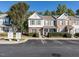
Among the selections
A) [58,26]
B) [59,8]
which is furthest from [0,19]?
[59,8]

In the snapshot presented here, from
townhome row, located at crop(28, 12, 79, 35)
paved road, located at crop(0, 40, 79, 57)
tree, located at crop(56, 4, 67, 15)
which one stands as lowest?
paved road, located at crop(0, 40, 79, 57)

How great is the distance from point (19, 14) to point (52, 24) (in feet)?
33.0

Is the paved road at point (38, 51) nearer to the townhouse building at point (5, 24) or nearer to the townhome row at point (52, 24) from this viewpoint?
the townhome row at point (52, 24)

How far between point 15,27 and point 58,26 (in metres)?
12.0

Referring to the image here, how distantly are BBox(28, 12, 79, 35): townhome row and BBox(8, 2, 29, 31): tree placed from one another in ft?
7.09

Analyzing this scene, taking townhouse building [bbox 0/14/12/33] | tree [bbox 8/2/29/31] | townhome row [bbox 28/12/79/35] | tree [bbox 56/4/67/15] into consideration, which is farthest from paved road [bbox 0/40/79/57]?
tree [bbox 56/4/67/15]

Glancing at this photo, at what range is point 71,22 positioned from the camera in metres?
59.3

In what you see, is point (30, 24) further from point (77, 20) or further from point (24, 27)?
point (77, 20)

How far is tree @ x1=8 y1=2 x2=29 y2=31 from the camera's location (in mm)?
54469

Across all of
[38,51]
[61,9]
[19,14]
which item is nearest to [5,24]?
[19,14]

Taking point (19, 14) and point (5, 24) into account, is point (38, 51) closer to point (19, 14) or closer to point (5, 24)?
point (19, 14)

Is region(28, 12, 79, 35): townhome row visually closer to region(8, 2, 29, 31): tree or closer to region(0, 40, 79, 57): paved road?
region(8, 2, 29, 31): tree

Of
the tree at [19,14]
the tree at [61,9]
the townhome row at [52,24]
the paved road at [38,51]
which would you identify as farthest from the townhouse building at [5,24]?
the paved road at [38,51]

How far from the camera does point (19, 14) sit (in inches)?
2157
